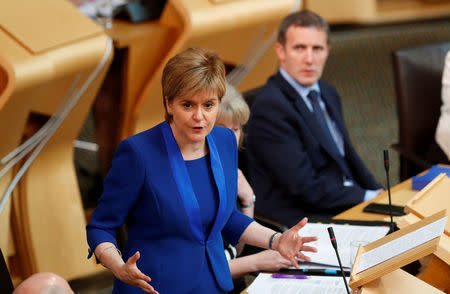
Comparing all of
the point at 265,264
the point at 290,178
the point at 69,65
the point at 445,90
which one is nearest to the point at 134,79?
the point at 69,65

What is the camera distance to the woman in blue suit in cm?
160

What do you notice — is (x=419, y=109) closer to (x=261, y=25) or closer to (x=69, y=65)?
(x=261, y=25)

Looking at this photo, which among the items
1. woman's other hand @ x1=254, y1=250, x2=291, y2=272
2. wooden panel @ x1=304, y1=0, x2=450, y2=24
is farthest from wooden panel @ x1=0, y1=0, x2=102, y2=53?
wooden panel @ x1=304, y1=0, x2=450, y2=24

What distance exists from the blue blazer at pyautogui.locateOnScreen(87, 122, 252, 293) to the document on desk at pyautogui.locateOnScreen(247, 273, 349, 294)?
4.5 inches

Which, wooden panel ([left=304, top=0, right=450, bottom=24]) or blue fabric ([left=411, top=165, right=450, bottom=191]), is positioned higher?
wooden panel ([left=304, top=0, right=450, bottom=24])

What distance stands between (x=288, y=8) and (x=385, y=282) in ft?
8.17

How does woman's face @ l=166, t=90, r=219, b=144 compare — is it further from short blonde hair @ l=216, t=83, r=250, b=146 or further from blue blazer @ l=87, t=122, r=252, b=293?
short blonde hair @ l=216, t=83, r=250, b=146

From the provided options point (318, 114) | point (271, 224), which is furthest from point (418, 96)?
point (271, 224)

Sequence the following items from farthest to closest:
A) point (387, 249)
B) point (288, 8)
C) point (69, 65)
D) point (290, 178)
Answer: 1. point (288, 8)
2. point (69, 65)
3. point (290, 178)
4. point (387, 249)

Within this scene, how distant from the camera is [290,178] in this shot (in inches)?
103

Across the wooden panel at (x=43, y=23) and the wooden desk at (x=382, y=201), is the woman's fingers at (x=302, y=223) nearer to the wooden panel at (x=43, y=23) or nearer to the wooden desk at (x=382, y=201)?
the wooden desk at (x=382, y=201)

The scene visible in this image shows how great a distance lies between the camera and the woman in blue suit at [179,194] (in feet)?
5.24

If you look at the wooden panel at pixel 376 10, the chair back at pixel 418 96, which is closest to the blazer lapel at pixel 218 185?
the chair back at pixel 418 96

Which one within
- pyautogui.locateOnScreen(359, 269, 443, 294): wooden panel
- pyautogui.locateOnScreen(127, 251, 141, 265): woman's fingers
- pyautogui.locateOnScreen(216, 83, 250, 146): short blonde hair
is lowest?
pyautogui.locateOnScreen(359, 269, 443, 294): wooden panel
